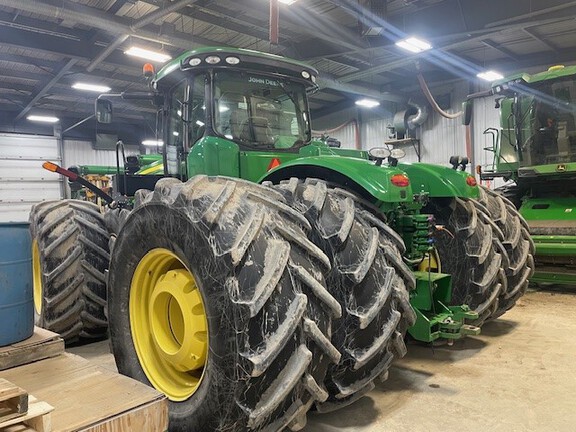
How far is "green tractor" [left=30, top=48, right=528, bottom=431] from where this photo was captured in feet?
5.62

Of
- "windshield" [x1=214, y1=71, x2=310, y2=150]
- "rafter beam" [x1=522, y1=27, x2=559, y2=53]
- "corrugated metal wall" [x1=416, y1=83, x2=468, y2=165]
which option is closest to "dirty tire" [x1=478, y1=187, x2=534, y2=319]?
"windshield" [x1=214, y1=71, x2=310, y2=150]

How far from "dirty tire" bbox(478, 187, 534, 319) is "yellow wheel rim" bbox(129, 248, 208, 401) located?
250cm

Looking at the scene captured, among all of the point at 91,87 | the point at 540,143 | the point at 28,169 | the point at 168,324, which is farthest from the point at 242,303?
the point at 28,169

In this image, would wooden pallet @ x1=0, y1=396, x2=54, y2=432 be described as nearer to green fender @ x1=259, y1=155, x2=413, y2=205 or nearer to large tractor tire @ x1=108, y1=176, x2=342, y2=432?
large tractor tire @ x1=108, y1=176, x2=342, y2=432

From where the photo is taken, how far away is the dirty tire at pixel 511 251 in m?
3.59

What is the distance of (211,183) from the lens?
2.02 meters

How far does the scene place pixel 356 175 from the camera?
2.42 m

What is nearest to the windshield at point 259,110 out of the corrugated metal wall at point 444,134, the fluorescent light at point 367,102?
the corrugated metal wall at point 444,134

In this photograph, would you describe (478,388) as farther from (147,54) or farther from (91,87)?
(91,87)

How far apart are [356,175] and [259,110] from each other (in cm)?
126

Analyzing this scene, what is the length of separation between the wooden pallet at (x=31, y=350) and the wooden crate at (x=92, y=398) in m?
0.05

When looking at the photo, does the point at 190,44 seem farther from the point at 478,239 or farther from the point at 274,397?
the point at 274,397

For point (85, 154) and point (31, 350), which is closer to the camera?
point (31, 350)

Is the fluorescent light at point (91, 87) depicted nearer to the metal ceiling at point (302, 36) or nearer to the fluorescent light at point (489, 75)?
the metal ceiling at point (302, 36)
